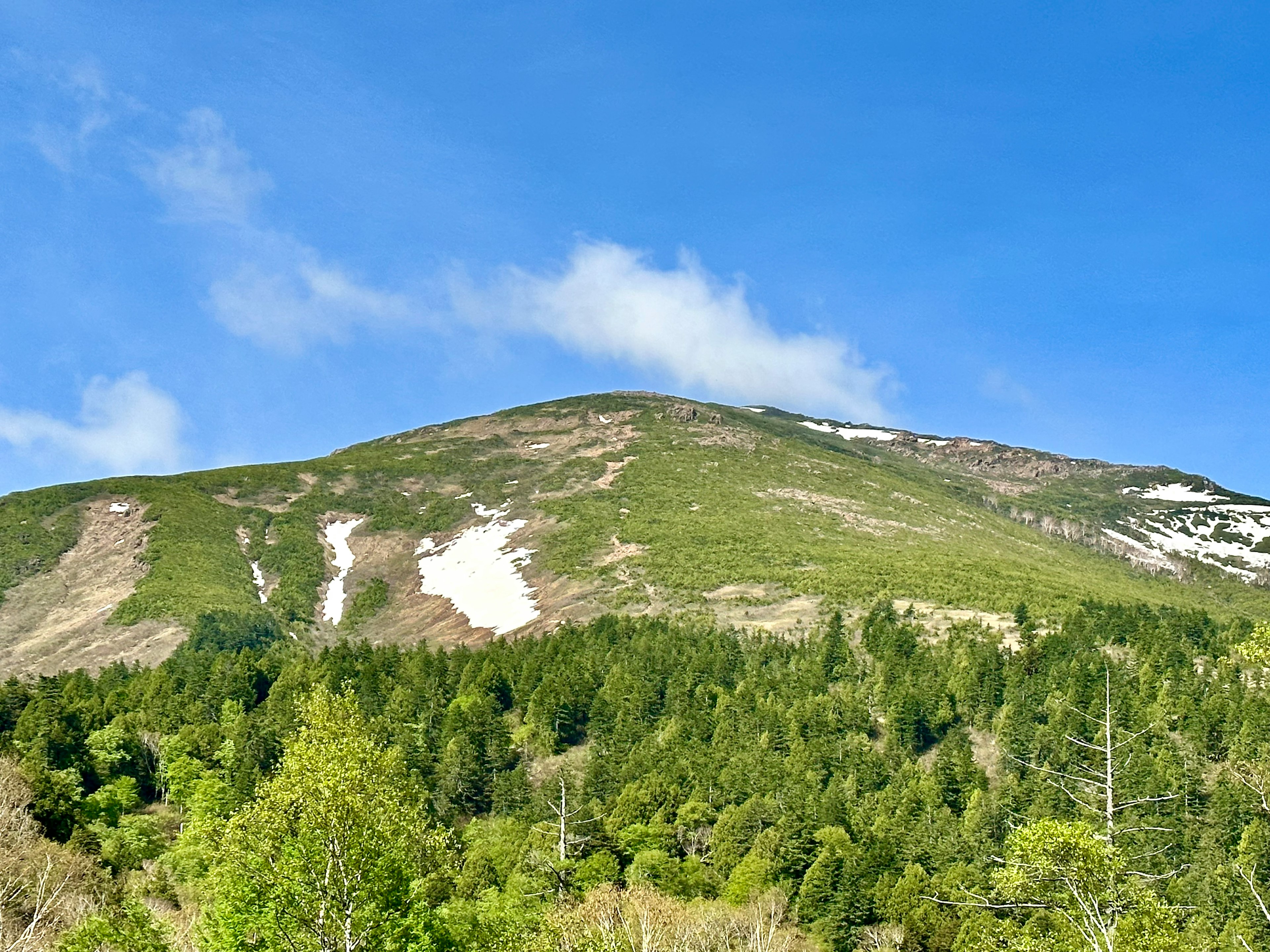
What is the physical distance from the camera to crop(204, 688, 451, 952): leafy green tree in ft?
93.1

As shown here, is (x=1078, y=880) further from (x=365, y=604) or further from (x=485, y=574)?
(x=365, y=604)

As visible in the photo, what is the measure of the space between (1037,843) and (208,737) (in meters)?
79.1

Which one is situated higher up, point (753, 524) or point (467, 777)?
point (753, 524)

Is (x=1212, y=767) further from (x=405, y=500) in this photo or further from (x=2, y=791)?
(x=405, y=500)

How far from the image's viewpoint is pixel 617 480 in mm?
181125

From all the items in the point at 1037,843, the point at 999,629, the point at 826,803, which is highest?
the point at 999,629

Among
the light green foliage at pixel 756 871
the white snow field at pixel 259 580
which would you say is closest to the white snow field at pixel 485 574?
the white snow field at pixel 259 580

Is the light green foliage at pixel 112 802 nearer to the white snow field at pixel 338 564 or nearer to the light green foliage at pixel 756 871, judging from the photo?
the light green foliage at pixel 756 871

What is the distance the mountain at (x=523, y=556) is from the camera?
12212 centimetres

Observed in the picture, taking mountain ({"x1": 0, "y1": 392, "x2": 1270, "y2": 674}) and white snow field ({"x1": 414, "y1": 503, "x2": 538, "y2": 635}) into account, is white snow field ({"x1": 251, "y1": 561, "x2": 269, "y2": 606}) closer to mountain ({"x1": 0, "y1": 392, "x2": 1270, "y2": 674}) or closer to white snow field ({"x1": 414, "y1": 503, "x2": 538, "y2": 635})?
mountain ({"x1": 0, "y1": 392, "x2": 1270, "y2": 674})

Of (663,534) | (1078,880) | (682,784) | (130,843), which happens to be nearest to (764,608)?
(663,534)

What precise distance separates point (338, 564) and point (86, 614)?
3749 cm

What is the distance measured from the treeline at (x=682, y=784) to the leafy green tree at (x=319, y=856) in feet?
0.32

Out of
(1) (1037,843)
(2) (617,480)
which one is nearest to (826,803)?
(1) (1037,843)
